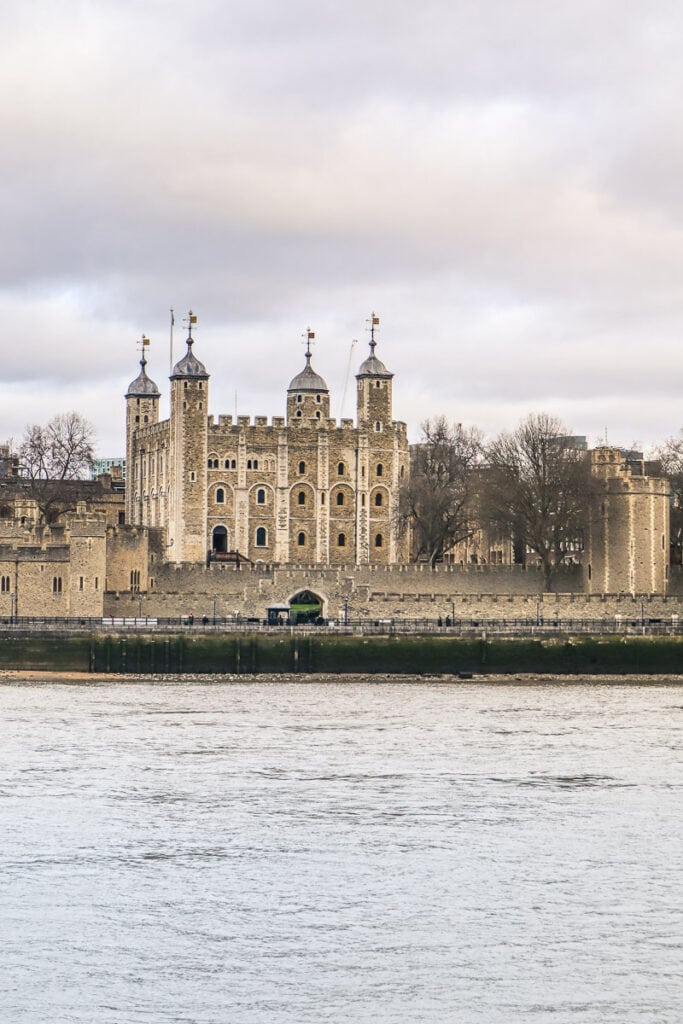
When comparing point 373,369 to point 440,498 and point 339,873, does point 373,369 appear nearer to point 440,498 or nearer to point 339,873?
point 440,498

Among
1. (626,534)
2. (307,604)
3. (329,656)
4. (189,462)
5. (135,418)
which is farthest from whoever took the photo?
(135,418)

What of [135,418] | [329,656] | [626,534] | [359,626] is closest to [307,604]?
[359,626]

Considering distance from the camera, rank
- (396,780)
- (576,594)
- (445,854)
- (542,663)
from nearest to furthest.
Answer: (445,854)
(396,780)
(542,663)
(576,594)

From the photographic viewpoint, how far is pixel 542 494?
78.2 metres

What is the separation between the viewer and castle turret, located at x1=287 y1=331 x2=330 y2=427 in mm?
89938

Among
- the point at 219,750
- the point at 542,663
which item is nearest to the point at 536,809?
the point at 219,750

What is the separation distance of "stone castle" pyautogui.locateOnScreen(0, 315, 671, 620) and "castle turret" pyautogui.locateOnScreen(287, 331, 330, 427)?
0.09 meters

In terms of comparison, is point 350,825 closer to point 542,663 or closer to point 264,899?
point 264,899

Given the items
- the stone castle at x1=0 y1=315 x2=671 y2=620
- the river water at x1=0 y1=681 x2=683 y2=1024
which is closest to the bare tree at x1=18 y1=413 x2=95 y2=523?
the stone castle at x1=0 y1=315 x2=671 y2=620

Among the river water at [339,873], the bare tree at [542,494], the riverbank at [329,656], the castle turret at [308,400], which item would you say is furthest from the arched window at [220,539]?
the river water at [339,873]

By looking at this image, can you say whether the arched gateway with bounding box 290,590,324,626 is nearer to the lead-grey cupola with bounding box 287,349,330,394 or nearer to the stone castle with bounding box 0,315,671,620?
the stone castle with bounding box 0,315,671,620

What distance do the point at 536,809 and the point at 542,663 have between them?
29.9m

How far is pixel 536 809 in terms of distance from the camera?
3491cm

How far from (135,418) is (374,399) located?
12309mm
